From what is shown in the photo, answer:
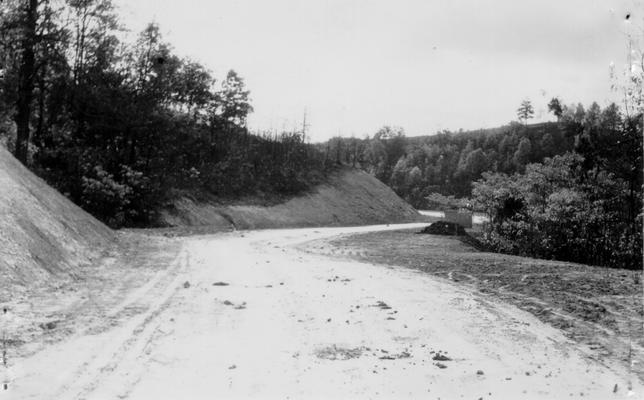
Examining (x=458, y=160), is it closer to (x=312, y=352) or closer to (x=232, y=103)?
(x=232, y=103)

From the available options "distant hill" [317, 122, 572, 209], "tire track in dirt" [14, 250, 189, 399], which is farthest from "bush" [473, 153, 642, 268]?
"distant hill" [317, 122, 572, 209]

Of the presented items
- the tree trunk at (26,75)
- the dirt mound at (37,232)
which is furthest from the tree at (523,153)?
the dirt mound at (37,232)

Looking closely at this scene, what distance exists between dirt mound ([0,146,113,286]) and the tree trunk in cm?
1224

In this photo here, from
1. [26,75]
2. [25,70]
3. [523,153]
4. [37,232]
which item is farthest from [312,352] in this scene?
[523,153]

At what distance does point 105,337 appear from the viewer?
7.91 meters

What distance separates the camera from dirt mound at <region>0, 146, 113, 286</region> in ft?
38.8

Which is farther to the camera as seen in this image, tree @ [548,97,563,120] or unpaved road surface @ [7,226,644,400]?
tree @ [548,97,563,120]

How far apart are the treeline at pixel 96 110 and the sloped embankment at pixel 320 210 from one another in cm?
219

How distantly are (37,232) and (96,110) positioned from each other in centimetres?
2393

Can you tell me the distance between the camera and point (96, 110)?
3619cm

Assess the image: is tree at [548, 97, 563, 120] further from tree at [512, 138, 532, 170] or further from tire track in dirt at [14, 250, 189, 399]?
tree at [512, 138, 532, 170]

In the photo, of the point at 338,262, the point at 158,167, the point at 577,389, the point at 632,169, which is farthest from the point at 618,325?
the point at 158,167

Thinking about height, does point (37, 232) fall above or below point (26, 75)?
below

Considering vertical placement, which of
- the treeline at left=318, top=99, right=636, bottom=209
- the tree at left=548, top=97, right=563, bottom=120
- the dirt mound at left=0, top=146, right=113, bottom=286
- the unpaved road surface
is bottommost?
the unpaved road surface
